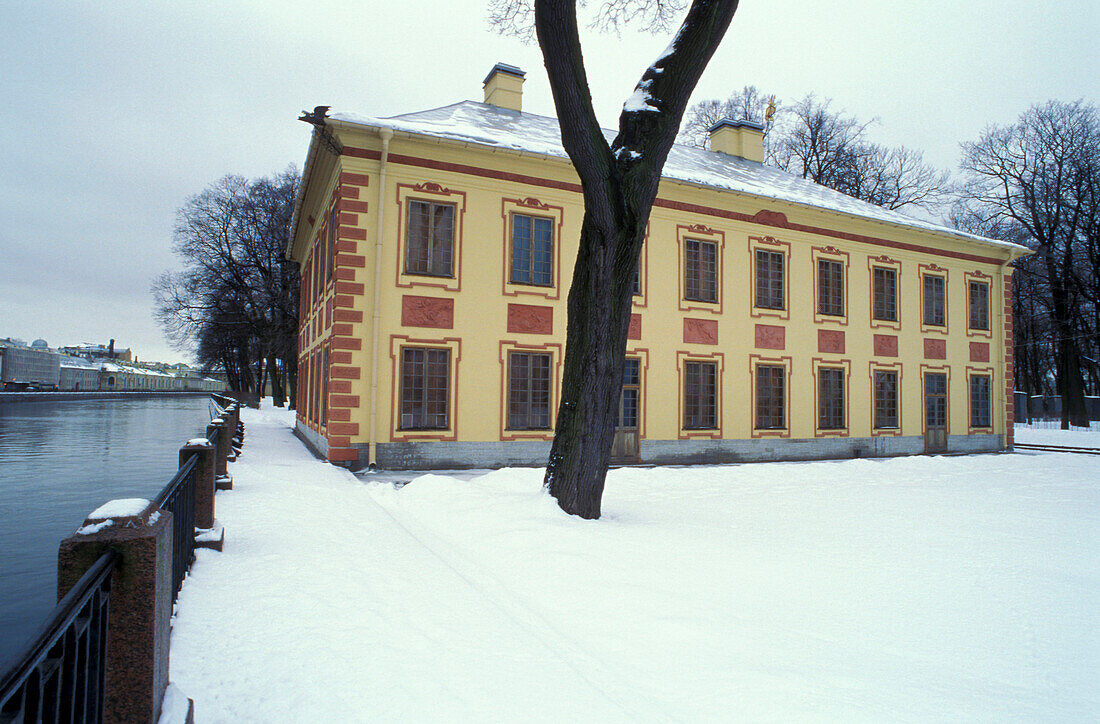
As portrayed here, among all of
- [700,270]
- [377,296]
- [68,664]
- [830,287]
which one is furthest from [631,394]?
[68,664]

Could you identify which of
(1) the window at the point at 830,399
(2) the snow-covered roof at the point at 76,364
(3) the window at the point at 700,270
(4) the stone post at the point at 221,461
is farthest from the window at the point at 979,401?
(2) the snow-covered roof at the point at 76,364

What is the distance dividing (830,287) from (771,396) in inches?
155

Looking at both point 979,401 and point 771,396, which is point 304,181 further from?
point 979,401

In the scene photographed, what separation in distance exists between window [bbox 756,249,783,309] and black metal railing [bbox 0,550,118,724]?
59.3 ft

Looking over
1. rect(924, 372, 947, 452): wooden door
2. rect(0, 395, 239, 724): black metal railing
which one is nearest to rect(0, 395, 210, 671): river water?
rect(0, 395, 239, 724): black metal railing

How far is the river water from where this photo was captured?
20.5ft

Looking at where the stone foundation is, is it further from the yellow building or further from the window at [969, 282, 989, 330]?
the window at [969, 282, 989, 330]

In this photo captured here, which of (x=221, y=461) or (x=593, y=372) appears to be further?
(x=221, y=461)

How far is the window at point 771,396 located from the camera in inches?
741

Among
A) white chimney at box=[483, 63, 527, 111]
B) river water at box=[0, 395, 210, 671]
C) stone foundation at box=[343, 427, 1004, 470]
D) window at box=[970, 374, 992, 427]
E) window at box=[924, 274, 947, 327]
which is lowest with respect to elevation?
river water at box=[0, 395, 210, 671]

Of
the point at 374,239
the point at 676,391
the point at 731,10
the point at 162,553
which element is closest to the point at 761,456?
the point at 676,391

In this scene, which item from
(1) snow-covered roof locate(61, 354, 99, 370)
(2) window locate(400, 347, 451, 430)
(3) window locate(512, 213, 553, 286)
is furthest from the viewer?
(1) snow-covered roof locate(61, 354, 99, 370)

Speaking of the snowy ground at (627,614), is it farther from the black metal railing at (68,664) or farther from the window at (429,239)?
the window at (429,239)

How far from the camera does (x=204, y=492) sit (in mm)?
6449
